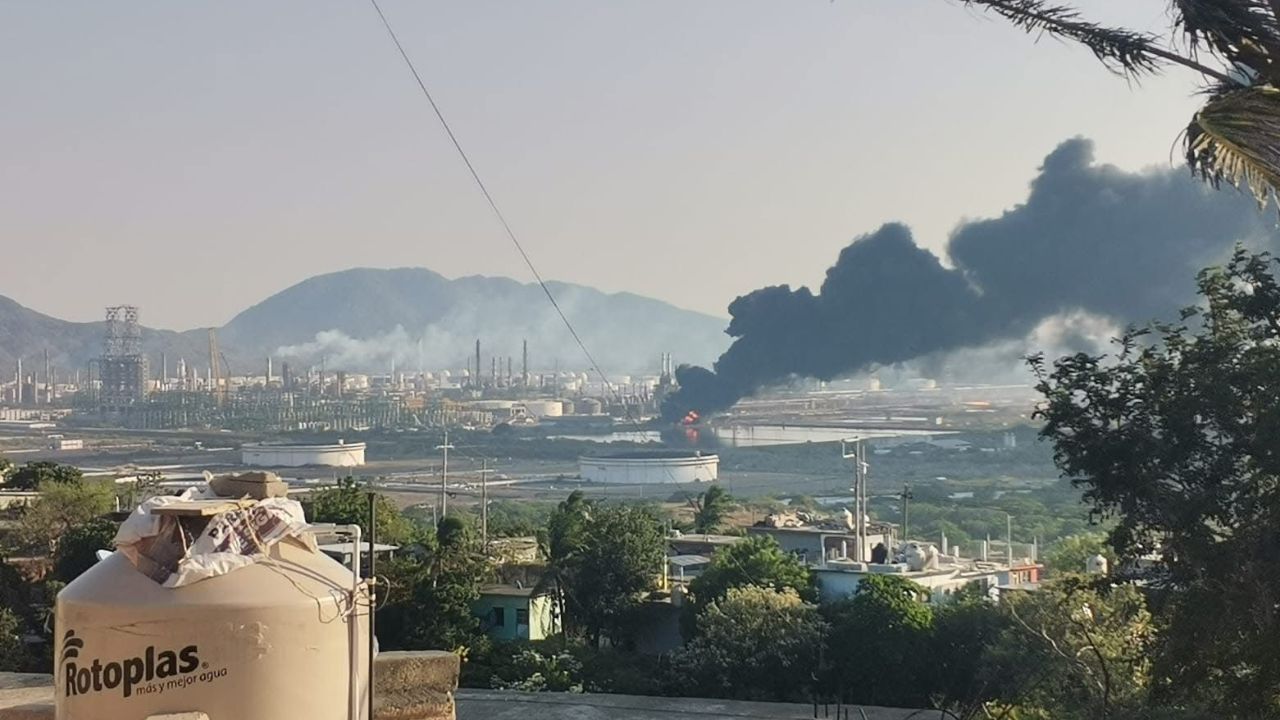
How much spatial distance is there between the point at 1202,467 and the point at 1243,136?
22.0ft

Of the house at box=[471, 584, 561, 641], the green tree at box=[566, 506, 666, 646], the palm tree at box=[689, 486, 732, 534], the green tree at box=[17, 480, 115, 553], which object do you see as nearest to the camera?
the house at box=[471, 584, 561, 641]

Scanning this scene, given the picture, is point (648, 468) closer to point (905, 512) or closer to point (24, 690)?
point (905, 512)

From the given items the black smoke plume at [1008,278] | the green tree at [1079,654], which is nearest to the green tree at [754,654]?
the green tree at [1079,654]

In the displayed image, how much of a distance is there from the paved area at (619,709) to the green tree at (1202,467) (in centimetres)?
249

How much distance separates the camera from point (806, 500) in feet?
365

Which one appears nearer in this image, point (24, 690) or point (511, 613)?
point (24, 690)

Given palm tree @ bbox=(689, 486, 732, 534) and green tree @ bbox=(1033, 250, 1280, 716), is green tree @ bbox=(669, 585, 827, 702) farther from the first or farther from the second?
palm tree @ bbox=(689, 486, 732, 534)

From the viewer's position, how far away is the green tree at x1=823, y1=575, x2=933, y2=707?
82.7 ft

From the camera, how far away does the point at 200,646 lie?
466 cm

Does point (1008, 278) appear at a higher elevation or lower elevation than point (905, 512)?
higher

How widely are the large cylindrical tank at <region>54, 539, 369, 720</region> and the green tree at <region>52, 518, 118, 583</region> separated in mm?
21346

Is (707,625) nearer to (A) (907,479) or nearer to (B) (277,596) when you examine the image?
(B) (277,596)

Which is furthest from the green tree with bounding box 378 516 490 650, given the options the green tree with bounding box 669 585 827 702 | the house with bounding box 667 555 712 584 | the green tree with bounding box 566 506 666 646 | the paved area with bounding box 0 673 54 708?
the house with bounding box 667 555 712 584

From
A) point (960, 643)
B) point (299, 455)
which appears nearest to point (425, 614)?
point (960, 643)
